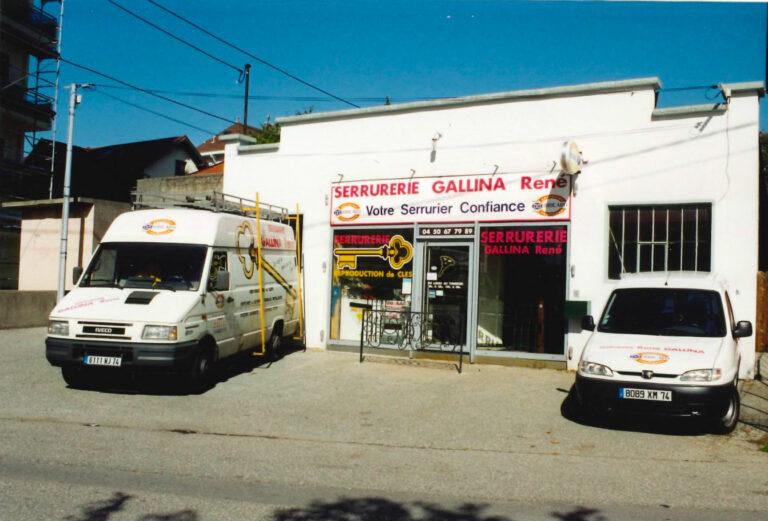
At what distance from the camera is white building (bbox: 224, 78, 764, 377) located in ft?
34.2

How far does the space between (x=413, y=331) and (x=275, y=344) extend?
8.85 ft

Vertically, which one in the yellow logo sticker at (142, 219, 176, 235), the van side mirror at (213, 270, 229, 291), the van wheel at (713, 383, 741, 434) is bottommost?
the van wheel at (713, 383, 741, 434)

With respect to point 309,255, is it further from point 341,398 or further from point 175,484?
point 175,484

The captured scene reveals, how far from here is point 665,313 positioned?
8273 mm

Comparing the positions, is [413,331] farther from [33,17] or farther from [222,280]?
[33,17]

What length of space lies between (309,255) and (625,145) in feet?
22.2

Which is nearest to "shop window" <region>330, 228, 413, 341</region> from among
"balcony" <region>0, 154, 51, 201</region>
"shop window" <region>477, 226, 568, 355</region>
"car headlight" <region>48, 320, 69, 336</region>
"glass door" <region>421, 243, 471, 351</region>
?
"glass door" <region>421, 243, 471, 351</region>

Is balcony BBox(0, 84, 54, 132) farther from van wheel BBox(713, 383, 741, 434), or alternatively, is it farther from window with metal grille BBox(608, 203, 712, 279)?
van wheel BBox(713, 383, 741, 434)

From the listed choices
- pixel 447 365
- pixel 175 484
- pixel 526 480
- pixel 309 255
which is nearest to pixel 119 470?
pixel 175 484

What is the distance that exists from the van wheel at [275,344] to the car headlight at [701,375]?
23.9 ft

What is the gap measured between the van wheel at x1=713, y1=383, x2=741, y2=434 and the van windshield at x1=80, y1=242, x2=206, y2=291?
7154mm

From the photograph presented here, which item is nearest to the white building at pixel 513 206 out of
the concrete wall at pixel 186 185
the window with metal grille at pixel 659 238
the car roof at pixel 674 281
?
the window with metal grille at pixel 659 238

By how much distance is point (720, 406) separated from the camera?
6.96 metres

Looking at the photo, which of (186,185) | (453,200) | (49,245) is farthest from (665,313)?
(186,185)
